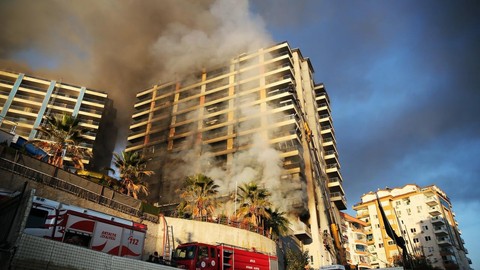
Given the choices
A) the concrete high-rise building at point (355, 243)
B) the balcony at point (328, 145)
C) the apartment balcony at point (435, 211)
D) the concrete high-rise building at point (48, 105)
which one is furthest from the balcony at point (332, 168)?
the concrete high-rise building at point (48, 105)

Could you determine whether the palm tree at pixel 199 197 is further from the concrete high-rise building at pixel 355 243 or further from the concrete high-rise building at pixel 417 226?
the concrete high-rise building at pixel 417 226

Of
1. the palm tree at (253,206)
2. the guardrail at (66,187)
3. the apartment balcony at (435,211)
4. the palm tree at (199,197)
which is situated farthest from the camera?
the apartment balcony at (435,211)

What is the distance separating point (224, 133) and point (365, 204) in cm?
4229

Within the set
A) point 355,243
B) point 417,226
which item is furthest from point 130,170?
point 417,226

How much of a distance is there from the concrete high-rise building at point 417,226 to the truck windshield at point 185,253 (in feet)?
179

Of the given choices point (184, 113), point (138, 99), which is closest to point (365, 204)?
point (184, 113)

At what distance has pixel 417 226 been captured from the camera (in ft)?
208

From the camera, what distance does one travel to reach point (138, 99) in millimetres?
63125

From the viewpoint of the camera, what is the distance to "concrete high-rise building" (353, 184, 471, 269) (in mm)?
59562

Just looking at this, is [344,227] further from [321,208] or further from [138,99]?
[138,99]

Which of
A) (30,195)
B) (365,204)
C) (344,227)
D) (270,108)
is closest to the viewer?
(30,195)

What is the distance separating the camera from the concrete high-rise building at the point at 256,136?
4009 centimetres

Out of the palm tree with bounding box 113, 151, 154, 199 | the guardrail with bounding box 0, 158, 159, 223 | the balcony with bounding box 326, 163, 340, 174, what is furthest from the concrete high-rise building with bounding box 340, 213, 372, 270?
the guardrail with bounding box 0, 158, 159, 223

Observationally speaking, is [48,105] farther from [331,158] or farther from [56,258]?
[56,258]
